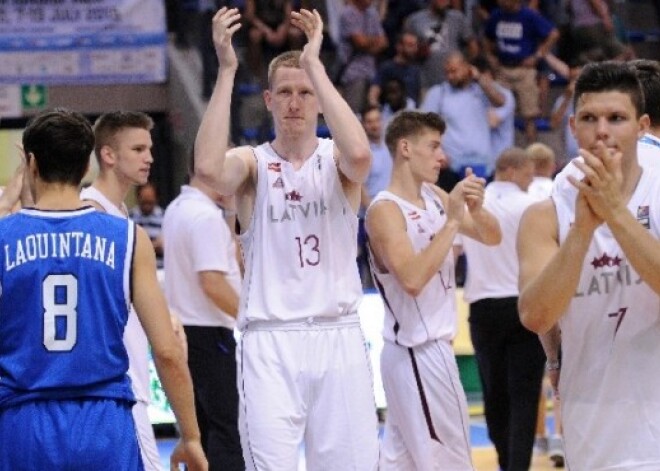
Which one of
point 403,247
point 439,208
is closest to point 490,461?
point 439,208

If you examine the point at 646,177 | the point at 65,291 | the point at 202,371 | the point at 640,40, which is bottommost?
the point at 202,371

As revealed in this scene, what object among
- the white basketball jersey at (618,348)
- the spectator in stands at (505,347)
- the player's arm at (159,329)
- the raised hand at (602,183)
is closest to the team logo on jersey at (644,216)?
the white basketball jersey at (618,348)

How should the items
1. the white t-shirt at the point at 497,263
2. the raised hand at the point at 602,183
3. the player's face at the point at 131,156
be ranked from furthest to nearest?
the white t-shirt at the point at 497,263 → the player's face at the point at 131,156 → the raised hand at the point at 602,183

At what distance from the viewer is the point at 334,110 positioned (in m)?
6.45

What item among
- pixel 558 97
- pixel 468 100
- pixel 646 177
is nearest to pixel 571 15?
pixel 558 97

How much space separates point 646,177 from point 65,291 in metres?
1.95

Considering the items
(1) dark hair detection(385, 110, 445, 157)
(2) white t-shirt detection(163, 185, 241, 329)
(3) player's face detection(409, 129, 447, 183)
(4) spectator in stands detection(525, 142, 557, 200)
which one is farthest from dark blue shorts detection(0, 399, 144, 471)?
(4) spectator in stands detection(525, 142, 557, 200)

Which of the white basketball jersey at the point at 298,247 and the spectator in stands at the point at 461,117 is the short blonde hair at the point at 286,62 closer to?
the white basketball jersey at the point at 298,247

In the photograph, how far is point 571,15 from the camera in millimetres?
18891

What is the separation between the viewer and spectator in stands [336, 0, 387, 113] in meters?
16.9

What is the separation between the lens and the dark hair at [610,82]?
505 centimetres

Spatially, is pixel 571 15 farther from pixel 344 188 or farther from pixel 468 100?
pixel 344 188

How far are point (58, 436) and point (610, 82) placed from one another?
84.8 inches

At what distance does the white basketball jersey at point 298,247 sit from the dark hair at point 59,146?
153 cm
